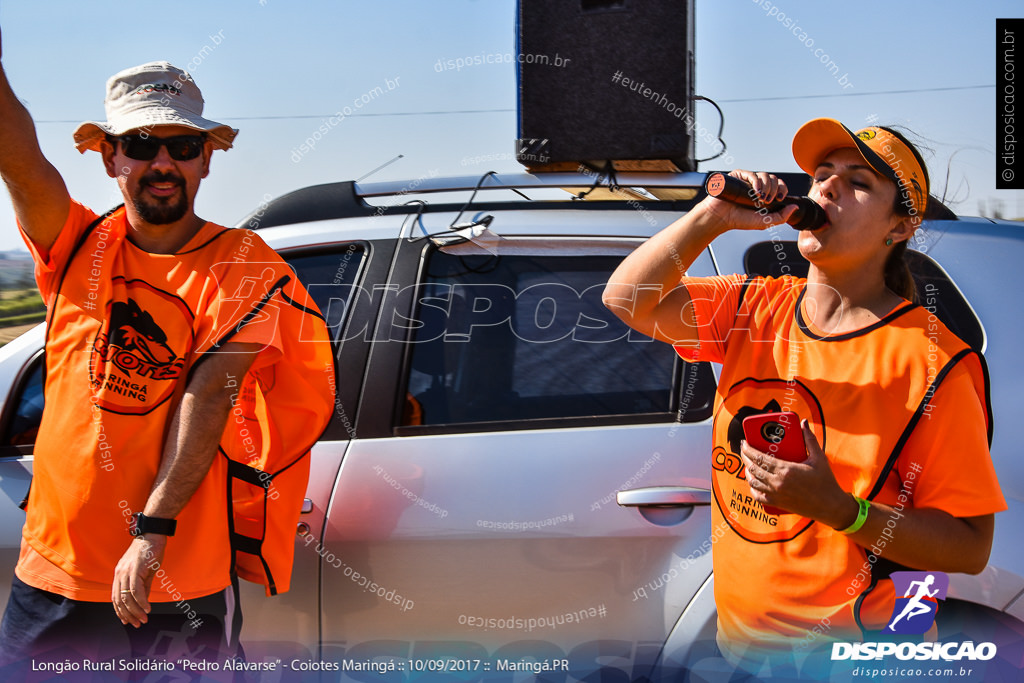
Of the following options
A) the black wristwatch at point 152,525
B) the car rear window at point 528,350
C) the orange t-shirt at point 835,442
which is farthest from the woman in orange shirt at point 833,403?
the black wristwatch at point 152,525

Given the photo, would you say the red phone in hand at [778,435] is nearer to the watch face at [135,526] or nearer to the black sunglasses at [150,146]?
the watch face at [135,526]

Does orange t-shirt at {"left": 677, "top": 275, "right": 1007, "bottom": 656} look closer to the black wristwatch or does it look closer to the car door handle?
the car door handle

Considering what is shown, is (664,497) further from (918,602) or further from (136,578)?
(136,578)

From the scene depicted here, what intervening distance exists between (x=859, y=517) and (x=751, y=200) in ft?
2.09

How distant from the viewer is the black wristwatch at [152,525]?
1.89 meters

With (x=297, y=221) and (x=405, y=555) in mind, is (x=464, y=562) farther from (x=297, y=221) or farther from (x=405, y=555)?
(x=297, y=221)

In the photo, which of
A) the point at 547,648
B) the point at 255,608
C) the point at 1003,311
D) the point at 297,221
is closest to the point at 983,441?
the point at 1003,311

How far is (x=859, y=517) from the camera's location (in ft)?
4.97

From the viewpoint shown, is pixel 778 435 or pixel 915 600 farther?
pixel 915 600

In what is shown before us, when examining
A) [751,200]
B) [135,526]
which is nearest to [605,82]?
[751,200]

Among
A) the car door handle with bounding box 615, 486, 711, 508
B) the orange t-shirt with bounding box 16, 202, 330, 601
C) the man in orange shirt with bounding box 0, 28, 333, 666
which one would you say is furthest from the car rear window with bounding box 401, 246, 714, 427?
the orange t-shirt with bounding box 16, 202, 330, 601

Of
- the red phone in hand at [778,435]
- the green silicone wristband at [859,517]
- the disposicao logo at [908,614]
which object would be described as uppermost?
the red phone in hand at [778,435]

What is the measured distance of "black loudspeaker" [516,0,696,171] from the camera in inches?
107

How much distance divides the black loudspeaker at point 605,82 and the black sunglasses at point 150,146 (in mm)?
1134
